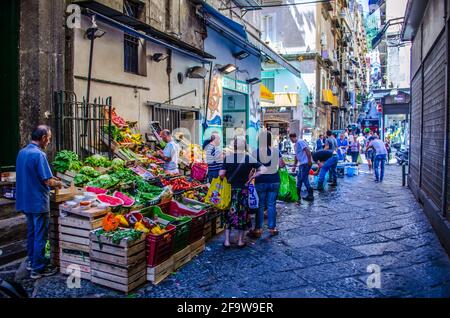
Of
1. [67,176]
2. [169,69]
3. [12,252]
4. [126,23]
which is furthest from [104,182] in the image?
[169,69]

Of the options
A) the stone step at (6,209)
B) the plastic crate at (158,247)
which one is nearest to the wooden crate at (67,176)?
the stone step at (6,209)

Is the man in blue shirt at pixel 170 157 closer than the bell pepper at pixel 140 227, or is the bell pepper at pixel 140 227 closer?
the bell pepper at pixel 140 227

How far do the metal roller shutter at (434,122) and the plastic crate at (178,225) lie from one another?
14.7ft

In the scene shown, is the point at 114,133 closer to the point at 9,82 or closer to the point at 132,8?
the point at 9,82

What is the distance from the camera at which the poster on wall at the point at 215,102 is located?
14.7 metres

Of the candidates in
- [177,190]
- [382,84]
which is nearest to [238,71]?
[177,190]

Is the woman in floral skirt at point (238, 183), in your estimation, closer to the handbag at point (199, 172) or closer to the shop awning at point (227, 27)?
the handbag at point (199, 172)

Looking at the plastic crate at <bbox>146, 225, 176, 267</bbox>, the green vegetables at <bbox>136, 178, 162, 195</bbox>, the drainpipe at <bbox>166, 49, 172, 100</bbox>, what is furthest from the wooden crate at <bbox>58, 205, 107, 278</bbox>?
the drainpipe at <bbox>166, 49, 172, 100</bbox>

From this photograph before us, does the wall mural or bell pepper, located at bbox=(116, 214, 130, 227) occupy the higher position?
the wall mural

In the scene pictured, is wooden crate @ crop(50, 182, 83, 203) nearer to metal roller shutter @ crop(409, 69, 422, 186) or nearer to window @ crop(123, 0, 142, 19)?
window @ crop(123, 0, 142, 19)

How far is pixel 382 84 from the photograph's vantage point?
135 feet

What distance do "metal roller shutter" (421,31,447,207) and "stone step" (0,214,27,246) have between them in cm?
697

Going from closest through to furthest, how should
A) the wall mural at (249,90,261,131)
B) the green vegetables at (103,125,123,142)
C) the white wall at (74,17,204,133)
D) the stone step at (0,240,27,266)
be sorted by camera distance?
the stone step at (0,240,27,266)
the white wall at (74,17,204,133)
the green vegetables at (103,125,123,142)
the wall mural at (249,90,261,131)

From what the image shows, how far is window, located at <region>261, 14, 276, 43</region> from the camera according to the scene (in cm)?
3009
